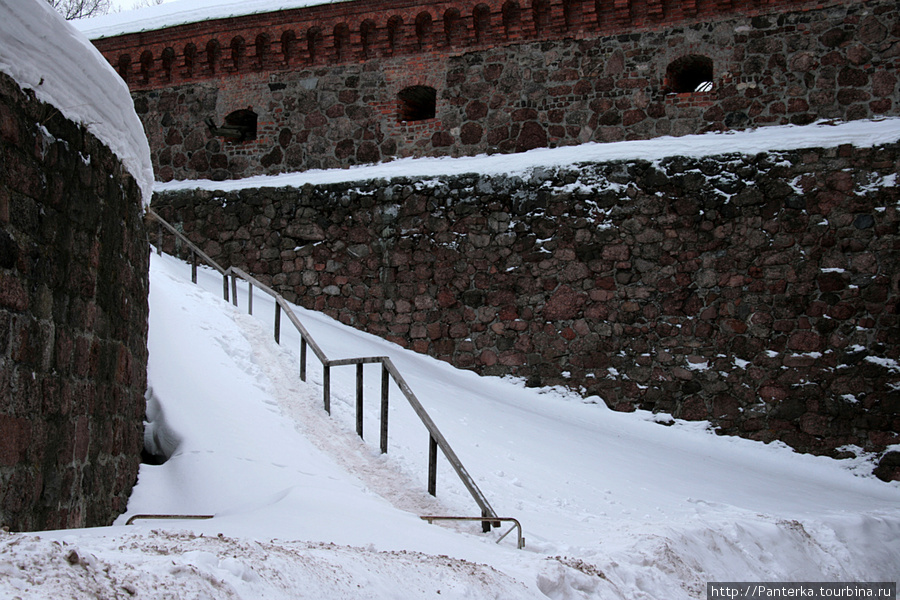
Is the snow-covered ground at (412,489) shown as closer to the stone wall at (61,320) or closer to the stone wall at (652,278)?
the stone wall at (61,320)

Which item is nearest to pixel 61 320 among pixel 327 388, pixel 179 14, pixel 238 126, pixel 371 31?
pixel 327 388

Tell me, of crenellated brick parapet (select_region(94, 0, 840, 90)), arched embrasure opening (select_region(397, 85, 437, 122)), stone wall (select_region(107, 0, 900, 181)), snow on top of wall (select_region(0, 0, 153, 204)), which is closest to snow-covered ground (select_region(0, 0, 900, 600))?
snow on top of wall (select_region(0, 0, 153, 204))

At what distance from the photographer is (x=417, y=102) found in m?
12.8

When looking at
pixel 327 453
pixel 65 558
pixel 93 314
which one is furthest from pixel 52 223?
pixel 327 453

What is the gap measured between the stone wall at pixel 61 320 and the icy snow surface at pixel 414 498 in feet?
1.13

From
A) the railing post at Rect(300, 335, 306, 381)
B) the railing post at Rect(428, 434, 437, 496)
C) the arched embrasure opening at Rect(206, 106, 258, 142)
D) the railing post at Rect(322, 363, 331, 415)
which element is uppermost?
the arched embrasure opening at Rect(206, 106, 258, 142)

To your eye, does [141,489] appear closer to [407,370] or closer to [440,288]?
[407,370]

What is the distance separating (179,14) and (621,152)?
25.2 ft

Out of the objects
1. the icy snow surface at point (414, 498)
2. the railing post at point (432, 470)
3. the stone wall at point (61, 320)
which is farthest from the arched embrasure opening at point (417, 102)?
the stone wall at point (61, 320)

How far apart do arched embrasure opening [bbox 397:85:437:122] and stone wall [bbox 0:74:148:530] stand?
26.1 feet

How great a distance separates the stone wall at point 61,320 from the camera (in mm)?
3146

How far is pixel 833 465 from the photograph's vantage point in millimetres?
9102

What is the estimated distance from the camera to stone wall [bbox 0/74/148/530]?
3146 mm

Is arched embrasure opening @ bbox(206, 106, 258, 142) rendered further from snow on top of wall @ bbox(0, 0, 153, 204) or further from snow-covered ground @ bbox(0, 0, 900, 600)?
snow on top of wall @ bbox(0, 0, 153, 204)
